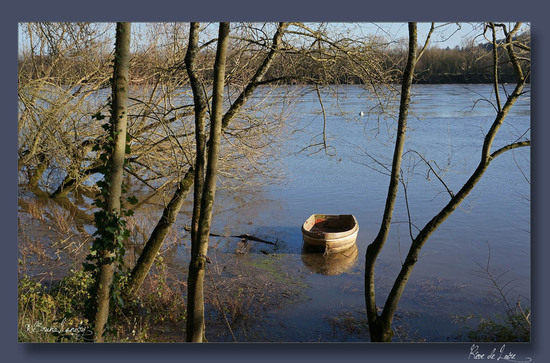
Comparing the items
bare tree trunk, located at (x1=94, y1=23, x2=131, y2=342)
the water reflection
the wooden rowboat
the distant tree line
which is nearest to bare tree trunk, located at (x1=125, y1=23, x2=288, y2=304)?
the distant tree line

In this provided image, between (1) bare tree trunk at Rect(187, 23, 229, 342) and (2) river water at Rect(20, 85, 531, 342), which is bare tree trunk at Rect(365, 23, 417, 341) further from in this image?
(1) bare tree trunk at Rect(187, 23, 229, 342)

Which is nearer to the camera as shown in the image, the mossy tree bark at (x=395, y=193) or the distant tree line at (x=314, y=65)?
the mossy tree bark at (x=395, y=193)

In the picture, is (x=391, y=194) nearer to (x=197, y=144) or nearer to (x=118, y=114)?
(x=197, y=144)

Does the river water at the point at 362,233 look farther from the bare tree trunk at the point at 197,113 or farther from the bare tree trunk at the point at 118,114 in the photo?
the bare tree trunk at the point at 118,114

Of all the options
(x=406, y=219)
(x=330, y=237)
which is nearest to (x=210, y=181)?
(x=330, y=237)

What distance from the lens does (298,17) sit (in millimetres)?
4066

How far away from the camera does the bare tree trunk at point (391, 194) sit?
4289mm

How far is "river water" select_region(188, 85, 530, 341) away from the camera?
7.28m

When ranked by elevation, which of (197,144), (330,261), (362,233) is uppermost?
(197,144)

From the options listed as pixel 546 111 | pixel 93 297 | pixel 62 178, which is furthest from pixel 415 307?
pixel 62 178

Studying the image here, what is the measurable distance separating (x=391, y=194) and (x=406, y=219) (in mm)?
7195

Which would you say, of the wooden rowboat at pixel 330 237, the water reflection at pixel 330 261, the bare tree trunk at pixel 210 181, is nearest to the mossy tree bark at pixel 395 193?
the bare tree trunk at pixel 210 181

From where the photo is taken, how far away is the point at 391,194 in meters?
4.41

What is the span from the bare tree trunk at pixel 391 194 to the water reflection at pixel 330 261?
4516 millimetres
